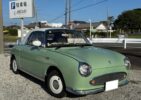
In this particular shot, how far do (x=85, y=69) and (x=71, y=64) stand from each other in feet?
0.99

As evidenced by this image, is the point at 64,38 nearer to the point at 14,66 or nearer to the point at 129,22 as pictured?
the point at 14,66

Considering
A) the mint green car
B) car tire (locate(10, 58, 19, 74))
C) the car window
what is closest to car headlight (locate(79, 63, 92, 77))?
the mint green car

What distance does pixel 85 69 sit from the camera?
18.8 ft

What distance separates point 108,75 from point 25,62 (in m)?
2.80

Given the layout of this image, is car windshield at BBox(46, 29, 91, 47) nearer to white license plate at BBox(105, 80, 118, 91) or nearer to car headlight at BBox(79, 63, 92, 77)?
car headlight at BBox(79, 63, 92, 77)

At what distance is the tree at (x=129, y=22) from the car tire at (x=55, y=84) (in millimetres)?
109232

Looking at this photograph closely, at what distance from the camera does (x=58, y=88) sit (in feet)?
20.4

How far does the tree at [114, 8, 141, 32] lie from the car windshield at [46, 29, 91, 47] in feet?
353

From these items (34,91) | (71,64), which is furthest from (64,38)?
(71,64)

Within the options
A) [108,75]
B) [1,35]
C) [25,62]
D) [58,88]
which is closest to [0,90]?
[25,62]

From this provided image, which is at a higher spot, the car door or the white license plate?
the car door

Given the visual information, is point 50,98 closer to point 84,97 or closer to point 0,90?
point 84,97

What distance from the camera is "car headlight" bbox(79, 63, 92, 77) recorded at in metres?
5.71

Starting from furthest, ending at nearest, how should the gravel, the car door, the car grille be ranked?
the car door
the gravel
the car grille
